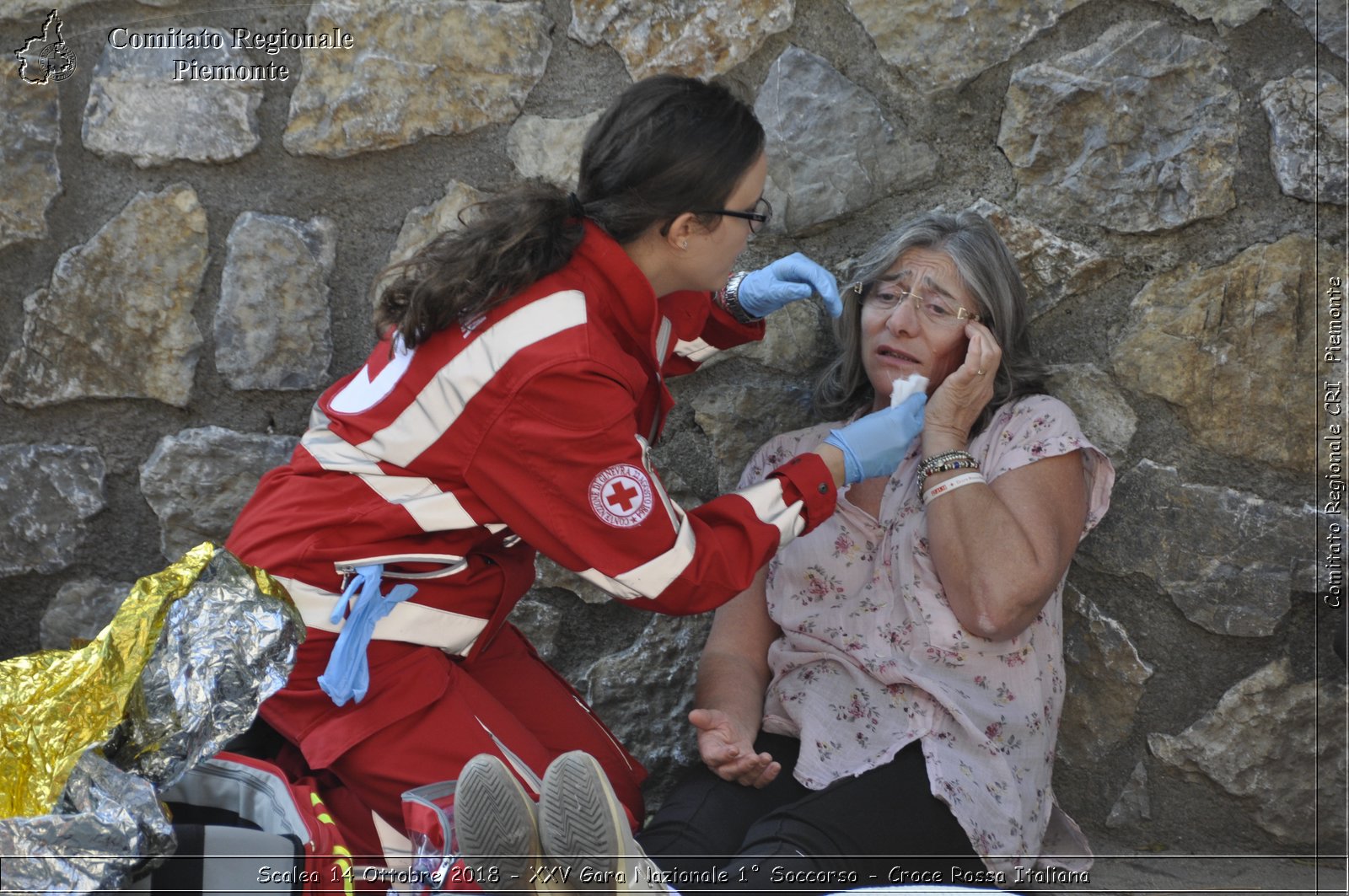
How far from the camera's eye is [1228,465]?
1.92 meters

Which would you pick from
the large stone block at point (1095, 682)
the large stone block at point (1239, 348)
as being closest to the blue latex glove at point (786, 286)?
the large stone block at point (1239, 348)

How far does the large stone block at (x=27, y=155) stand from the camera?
7.09 feet

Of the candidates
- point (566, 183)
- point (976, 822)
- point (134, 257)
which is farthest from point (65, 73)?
point (976, 822)

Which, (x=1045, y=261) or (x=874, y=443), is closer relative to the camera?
(x=874, y=443)

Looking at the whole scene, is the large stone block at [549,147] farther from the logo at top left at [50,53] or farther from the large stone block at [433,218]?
the logo at top left at [50,53]

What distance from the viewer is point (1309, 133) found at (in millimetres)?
1823

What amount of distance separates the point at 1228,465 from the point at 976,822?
27.7 inches

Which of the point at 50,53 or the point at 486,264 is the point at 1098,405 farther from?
the point at 50,53

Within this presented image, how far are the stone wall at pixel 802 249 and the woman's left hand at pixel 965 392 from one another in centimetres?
21

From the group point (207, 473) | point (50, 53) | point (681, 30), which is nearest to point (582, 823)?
point (207, 473)

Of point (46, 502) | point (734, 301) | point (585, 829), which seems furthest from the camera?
point (46, 502)

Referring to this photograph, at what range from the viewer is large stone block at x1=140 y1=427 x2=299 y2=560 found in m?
2.20

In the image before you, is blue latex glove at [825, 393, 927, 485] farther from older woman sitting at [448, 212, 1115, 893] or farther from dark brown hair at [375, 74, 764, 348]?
dark brown hair at [375, 74, 764, 348]

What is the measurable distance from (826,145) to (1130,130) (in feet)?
1.58
